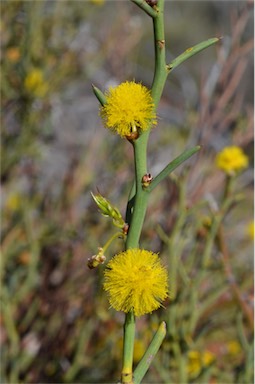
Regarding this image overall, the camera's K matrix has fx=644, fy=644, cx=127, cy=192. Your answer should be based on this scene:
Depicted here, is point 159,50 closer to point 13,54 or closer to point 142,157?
point 142,157

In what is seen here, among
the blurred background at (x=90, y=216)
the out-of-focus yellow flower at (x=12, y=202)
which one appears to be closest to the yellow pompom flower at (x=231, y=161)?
the blurred background at (x=90, y=216)

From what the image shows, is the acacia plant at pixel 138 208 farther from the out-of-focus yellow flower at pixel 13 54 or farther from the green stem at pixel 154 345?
the out-of-focus yellow flower at pixel 13 54

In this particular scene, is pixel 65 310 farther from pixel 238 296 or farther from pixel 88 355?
pixel 238 296

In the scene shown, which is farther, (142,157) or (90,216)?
(90,216)

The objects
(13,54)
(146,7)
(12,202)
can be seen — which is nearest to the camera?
(146,7)

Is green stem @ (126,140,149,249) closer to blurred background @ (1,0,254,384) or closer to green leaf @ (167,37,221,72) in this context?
green leaf @ (167,37,221,72)

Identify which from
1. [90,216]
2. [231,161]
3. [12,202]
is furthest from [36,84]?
[231,161]
